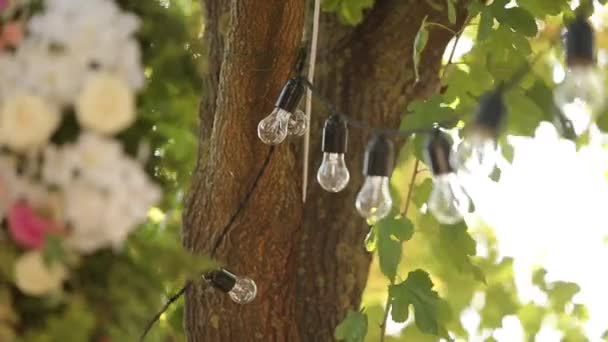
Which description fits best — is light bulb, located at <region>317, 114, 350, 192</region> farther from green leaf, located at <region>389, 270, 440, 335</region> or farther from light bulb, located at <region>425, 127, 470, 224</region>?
green leaf, located at <region>389, 270, 440, 335</region>

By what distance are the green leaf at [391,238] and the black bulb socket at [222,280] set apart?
0.22 m

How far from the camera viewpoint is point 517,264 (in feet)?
5.25

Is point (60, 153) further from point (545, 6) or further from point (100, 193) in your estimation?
point (545, 6)

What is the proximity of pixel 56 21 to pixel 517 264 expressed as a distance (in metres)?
1.13

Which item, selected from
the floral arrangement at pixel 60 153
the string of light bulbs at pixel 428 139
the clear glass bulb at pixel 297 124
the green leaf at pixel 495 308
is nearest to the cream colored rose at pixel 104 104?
the floral arrangement at pixel 60 153

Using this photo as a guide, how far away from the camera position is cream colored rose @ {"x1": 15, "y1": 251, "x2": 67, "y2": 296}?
0.59m

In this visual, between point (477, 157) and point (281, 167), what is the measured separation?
235 mm

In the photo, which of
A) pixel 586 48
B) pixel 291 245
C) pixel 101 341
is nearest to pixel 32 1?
pixel 101 341

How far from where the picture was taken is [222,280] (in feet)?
3.26

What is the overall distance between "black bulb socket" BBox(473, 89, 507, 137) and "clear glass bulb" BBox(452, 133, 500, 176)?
23cm

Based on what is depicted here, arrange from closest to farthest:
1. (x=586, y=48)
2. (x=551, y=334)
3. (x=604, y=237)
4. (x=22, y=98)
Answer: (x=22, y=98) → (x=586, y=48) → (x=551, y=334) → (x=604, y=237)

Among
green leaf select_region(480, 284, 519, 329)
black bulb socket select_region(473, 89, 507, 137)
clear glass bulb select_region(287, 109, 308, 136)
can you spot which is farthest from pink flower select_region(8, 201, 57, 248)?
green leaf select_region(480, 284, 519, 329)

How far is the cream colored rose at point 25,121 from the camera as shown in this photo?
0.58 meters

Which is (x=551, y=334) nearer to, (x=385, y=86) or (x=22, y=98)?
(x=385, y=86)
